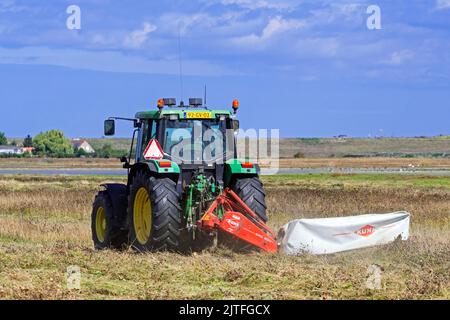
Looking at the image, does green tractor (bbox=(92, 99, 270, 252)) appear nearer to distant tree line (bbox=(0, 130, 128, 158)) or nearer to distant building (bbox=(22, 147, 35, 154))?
distant tree line (bbox=(0, 130, 128, 158))

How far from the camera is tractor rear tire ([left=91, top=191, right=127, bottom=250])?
15227 millimetres

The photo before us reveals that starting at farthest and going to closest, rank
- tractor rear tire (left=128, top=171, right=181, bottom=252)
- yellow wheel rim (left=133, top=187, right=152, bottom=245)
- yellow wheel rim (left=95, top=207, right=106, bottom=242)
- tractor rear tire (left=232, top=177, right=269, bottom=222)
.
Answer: yellow wheel rim (left=95, top=207, right=106, bottom=242)
yellow wheel rim (left=133, top=187, right=152, bottom=245)
tractor rear tire (left=232, top=177, right=269, bottom=222)
tractor rear tire (left=128, top=171, right=181, bottom=252)

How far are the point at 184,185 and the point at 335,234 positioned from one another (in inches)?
98.2

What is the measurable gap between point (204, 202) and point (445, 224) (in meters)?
8.64

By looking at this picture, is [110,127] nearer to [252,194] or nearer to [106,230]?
[106,230]

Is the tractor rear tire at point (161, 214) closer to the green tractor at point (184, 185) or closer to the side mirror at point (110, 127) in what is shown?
the green tractor at point (184, 185)

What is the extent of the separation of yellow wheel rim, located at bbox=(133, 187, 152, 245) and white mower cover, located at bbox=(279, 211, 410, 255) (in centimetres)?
211

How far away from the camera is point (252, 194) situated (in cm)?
1388

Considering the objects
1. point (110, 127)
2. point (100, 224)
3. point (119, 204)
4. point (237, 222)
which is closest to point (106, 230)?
point (119, 204)

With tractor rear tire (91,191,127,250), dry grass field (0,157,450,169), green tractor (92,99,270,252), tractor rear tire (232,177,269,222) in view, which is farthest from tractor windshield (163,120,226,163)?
dry grass field (0,157,450,169)

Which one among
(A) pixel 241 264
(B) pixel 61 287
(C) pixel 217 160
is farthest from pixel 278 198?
(B) pixel 61 287

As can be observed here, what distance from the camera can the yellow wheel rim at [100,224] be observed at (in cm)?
1602

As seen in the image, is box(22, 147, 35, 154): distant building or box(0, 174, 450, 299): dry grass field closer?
box(0, 174, 450, 299): dry grass field

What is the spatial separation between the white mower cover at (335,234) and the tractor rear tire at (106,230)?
2.93m
